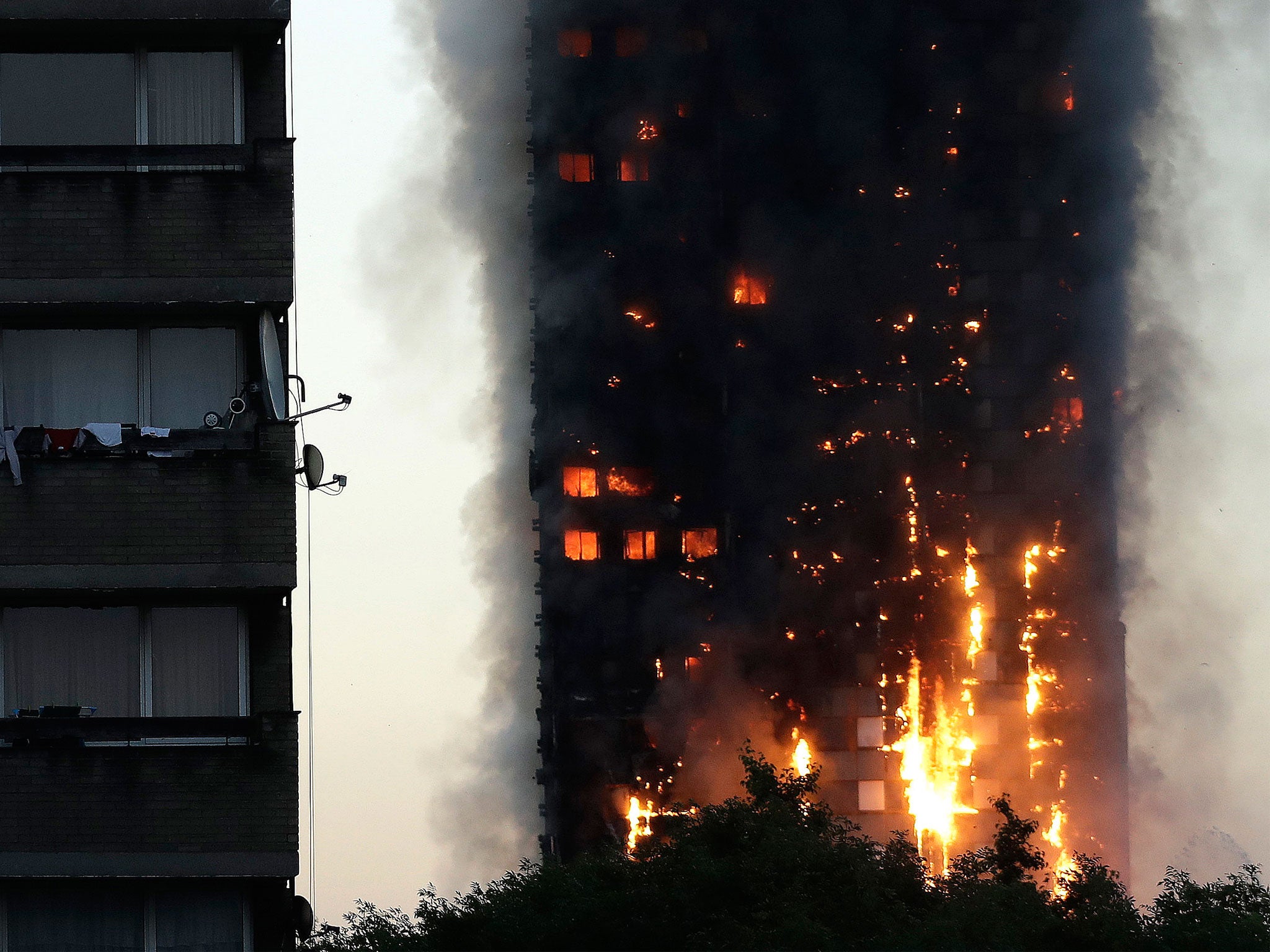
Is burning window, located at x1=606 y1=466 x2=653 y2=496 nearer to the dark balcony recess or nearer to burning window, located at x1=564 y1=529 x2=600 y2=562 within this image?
burning window, located at x1=564 y1=529 x2=600 y2=562

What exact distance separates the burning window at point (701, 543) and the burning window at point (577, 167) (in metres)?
9.58

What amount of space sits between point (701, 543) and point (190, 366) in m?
30.3

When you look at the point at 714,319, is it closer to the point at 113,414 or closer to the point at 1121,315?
the point at 1121,315

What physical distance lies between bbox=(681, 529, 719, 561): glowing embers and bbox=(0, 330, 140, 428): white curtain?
99.4ft

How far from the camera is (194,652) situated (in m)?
16.8

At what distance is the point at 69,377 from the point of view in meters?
17.1

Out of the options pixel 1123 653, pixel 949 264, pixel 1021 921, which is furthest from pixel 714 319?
pixel 1021 921

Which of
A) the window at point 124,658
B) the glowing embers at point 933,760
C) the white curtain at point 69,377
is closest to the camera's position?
the window at point 124,658

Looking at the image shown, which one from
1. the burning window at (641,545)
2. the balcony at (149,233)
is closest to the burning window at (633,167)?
the burning window at (641,545)

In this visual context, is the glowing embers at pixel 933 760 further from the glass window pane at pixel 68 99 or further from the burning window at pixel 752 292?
the glass window pane at pixel 68 99

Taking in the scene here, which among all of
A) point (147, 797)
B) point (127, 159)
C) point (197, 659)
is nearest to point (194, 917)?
point (147, 797)

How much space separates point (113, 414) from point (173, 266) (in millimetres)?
1510

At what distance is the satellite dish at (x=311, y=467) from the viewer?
17.2 metres

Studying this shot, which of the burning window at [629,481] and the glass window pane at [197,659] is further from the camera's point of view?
the burning window at [629,481]
